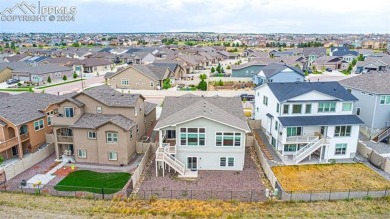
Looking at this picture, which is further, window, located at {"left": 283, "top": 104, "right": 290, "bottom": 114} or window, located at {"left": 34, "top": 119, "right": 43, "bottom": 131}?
window, located at {"left": 34, "top": 119, "right": 43, "bottom": 131}

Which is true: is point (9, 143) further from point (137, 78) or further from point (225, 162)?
point (137, 78)

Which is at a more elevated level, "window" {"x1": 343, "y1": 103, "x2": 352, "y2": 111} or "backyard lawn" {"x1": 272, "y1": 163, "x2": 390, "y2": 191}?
"window" {"x1": 343, "y1": 103, "x2": 352, "y2": 111}

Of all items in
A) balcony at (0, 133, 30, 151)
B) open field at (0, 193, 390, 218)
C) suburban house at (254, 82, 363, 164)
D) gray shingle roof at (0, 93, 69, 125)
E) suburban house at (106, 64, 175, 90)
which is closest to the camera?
open field at (0, 193, 390, 218)

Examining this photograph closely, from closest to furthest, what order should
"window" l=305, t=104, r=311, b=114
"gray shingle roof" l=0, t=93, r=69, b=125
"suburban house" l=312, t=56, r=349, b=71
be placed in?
"gray shingle roof" l=0, t=93, r=69, b=125, "window" l=305, t=104, r=311, b=114, "suburban house" l=312, t=56, r=349, b=71

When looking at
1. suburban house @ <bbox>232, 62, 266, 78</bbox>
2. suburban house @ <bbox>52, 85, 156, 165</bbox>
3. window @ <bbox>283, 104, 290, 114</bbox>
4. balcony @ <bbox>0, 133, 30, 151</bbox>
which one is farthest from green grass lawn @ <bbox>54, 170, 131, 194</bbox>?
suburban house @ <bbox>232, 62, 266, 78</bbox>

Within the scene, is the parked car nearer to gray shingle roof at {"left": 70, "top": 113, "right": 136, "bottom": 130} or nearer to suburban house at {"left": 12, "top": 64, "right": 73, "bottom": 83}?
suburban house at {"left": 12, "top": 64, "right": 73, "bottom": 83}

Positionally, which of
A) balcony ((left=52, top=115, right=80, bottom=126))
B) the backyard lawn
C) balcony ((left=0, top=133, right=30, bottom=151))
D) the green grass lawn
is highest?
balcony ((left=52, top=115, right=80, bottom=126))

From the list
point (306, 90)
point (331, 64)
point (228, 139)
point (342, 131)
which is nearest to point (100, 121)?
point (228, 139)

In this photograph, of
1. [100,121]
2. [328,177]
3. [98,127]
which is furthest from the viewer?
[100,121]
